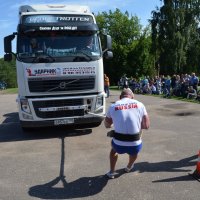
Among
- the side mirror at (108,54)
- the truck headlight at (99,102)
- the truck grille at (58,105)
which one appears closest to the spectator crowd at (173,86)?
the side mirror at (108,54)

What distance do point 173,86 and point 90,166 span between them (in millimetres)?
17850

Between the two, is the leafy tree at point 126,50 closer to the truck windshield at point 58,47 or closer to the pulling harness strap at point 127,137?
the truck windshield at point 58,47

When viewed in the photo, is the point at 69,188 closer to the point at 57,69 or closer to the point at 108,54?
the point at 57,69

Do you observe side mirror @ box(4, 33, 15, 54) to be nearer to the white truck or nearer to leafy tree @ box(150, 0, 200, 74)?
the white truck

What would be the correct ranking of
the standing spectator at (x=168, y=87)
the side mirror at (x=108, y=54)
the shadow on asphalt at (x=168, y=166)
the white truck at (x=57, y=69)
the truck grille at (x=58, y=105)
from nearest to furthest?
the shadow on asphalt at (x=168, y=166)
the white truck at (x=57, y=69)
the truck grille at (x=58, y=105)
the side mirror at (x=108, y=54)
the standing spectator at (x=168, y=87)

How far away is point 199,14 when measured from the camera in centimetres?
4175

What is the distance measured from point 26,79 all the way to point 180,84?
14.8 metres

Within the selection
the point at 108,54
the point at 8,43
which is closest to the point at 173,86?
the point at 108,54

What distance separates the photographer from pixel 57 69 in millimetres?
9883

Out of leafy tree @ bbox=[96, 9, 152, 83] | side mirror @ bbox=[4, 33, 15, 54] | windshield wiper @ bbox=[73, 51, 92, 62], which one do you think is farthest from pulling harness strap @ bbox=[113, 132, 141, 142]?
leafy tree @ bbox=[96, 9, 152, 83]

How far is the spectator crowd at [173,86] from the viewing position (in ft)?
70.0

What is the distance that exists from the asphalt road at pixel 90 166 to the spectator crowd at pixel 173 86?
10046 millimetres

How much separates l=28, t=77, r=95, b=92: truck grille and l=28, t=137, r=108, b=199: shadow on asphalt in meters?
3.77

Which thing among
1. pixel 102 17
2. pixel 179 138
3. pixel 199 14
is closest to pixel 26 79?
pixel 179 138
